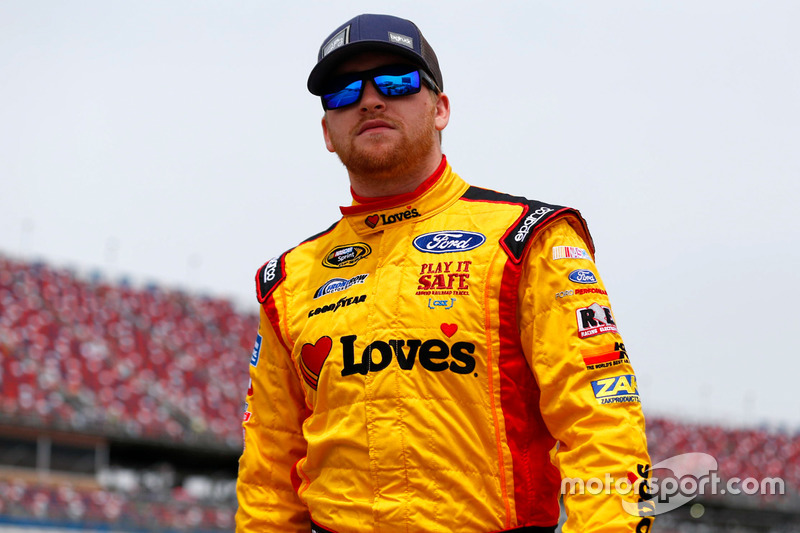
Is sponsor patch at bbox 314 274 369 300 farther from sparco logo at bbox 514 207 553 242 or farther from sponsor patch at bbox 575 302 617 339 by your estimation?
sponsor patch at bbox 575 302 617 339

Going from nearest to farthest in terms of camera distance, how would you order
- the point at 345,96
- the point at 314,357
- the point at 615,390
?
the point at 615,390, the point at 314,357, the point at 345,96

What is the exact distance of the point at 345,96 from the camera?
9.09 ft

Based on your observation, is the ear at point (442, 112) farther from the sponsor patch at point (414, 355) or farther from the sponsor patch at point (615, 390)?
the sponsor patch at point (615, 390)

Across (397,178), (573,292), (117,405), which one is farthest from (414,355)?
(117,405)

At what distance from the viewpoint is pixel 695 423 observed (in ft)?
122

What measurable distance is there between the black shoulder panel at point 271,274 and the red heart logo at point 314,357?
0.96ft

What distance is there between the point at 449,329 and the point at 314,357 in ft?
1.40

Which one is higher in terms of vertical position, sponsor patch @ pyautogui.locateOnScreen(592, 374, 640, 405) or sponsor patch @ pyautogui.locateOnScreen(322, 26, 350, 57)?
sponsor patch @ pyautogui.locateOnScreen(322, 26, 350, 57)

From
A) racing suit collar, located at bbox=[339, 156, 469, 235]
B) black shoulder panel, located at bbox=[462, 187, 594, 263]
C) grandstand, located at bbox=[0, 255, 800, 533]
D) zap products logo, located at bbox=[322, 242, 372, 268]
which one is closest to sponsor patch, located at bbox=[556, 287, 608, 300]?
black shoulder panel, located at bbox=[462, 187, 594, 263]

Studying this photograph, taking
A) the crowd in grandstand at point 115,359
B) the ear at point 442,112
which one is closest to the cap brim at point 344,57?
the ear at point 442,112

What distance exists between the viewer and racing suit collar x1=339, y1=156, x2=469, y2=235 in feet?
8.97

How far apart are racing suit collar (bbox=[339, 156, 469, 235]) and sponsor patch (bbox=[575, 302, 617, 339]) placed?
55 cm

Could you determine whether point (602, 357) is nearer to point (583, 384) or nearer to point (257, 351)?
point (583, 384)

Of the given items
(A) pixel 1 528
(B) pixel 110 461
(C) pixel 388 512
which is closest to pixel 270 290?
(C) pixel 388 512
